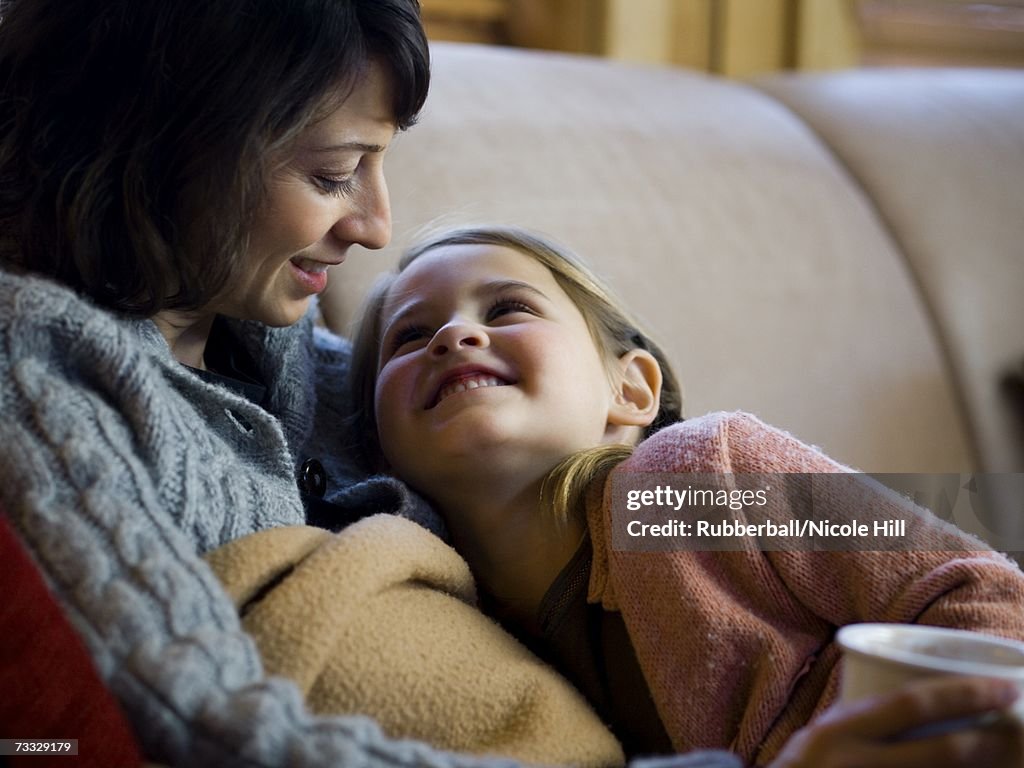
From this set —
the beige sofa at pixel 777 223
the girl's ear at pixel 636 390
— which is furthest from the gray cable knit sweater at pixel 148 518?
the beige sofa at pixel 777 223

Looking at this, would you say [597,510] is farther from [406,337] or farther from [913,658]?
[913,658]

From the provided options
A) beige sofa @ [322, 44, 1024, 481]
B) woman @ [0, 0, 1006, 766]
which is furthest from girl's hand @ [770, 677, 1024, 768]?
beige sofa @ [322, 44, 1024, 481]

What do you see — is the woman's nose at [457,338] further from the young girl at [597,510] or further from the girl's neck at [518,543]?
the girl's neck at [518,543]

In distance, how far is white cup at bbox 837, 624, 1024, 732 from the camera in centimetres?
63

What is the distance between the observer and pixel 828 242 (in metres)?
1.63

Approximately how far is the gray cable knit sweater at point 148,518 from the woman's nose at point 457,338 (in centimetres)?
18

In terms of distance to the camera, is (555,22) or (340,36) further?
(555,22)

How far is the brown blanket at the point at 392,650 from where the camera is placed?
794 mm

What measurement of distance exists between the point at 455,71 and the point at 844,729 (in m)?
1.13

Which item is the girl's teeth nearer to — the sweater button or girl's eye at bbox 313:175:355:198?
girl's eye at bbox 313:175:355:198

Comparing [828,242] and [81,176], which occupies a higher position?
[81,176]

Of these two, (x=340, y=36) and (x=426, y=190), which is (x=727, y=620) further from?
(x=426, y=190)

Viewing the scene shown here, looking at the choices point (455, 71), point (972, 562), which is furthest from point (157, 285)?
point (455, 71)

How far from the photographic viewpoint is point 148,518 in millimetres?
771
